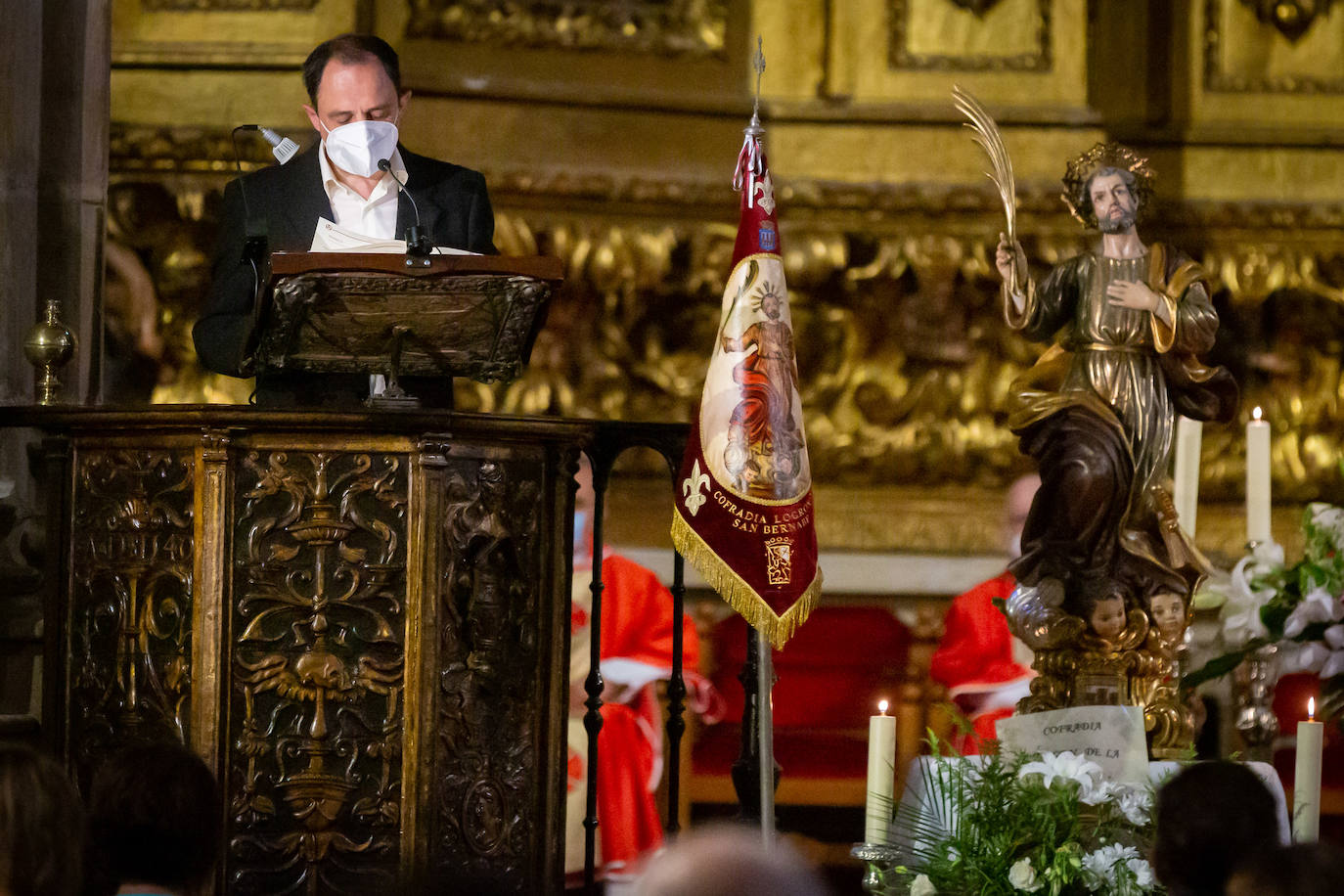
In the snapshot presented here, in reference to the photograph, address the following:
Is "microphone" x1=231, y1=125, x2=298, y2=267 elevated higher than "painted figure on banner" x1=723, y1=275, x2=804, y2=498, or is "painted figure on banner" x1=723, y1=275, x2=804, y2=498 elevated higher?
"microphone" x1=231, y1=125, x2=298, y2=267

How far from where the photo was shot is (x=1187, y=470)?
459 centimetres

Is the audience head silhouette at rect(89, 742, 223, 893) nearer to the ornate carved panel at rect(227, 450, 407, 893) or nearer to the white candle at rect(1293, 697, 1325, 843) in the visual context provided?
the ornate carved panel at rect(227, 450, 407, 893)

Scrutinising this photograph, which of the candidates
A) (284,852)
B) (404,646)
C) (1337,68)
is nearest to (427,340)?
(404,646)

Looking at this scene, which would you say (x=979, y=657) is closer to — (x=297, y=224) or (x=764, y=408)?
(x=764, y=408)

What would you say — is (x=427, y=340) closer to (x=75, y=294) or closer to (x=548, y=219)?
(x=75, y=294)

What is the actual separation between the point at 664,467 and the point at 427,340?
9.13ft

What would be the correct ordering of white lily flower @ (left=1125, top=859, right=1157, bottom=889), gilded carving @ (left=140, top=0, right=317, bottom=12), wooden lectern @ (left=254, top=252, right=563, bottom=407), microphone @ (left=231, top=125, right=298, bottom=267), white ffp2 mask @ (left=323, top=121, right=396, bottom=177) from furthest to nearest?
gilded carving @ (left=140, top=0, right=317, bottom=12), white ffp2 mask @ (left=323, top=121, right=396, bottom=177), microphone @ (left=231, top=125, right=298, bottom=267), wooden lectern @ (left=254, top=252, right=563, bottom=407), white lily flower @ (left=1125, top=859, right=1157, bottom=889)

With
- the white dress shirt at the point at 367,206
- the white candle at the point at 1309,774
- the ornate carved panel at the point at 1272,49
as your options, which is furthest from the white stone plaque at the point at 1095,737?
the ornate carved panel at the point at 1272,49

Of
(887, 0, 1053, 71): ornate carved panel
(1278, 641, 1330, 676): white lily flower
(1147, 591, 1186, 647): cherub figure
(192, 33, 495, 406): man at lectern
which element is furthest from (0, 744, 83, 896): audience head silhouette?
(887, 0, 1053, 71): ornate carved panel

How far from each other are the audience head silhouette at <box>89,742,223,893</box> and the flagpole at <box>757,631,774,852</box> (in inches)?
66.7

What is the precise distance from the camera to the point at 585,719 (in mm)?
4191

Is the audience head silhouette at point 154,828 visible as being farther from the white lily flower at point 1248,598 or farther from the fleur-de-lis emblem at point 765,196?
the white lily flower at point 1248,598

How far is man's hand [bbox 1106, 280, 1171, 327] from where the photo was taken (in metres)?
4.07

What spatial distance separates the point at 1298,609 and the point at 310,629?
7.07ft
